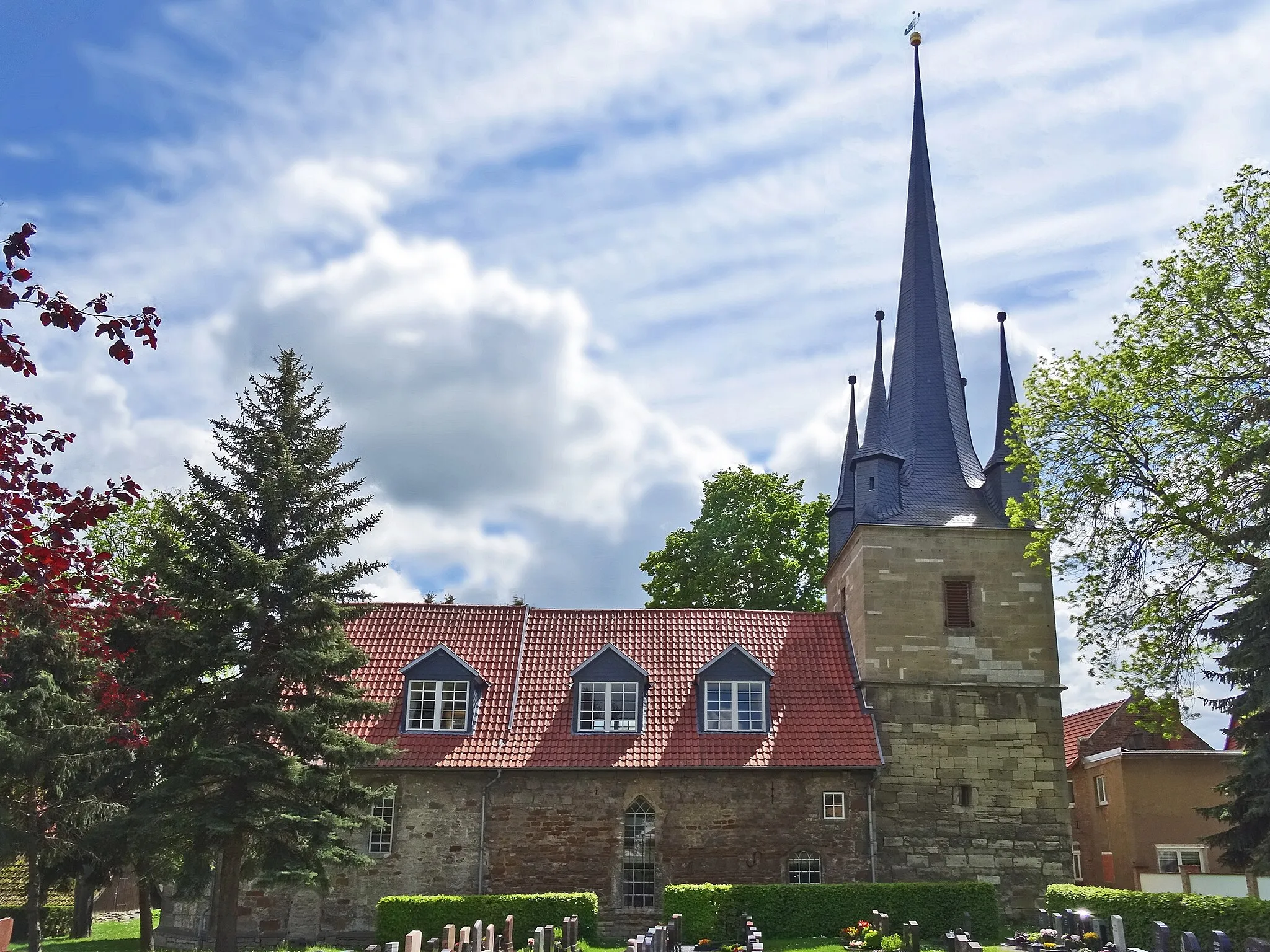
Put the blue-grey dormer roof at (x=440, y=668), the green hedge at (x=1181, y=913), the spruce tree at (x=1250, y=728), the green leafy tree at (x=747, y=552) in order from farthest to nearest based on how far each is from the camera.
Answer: the green leafy tree at (x=747, y=552), the blue-grey dormer roof at (x=440, y=668), the spruce tree at (x=1250, y=728), the green hedge at (x=1181, y=913)

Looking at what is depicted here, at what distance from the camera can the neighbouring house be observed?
26.0 metres

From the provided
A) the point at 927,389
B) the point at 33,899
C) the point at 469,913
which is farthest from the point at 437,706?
the point at 927,389

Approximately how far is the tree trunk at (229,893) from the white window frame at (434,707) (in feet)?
19.6

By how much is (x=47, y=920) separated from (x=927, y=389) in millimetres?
26063

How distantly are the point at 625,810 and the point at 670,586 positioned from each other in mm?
13542

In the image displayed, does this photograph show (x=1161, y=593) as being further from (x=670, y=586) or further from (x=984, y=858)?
(x=670, y=586)

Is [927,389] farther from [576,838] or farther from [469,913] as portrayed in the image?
[469,913]

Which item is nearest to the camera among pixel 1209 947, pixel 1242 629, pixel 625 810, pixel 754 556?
pixel 1209 947

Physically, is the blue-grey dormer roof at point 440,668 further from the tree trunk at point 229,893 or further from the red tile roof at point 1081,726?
the red tile roof at point 1081,726

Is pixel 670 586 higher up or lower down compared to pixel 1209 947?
higher up

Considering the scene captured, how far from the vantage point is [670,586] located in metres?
35.3

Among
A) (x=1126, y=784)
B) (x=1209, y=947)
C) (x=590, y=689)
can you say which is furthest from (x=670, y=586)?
(x=1209, y=947)

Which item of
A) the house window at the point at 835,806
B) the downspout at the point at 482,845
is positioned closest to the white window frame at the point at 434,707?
the downspout at the point at 482,845

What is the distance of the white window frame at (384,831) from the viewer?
859 inches
